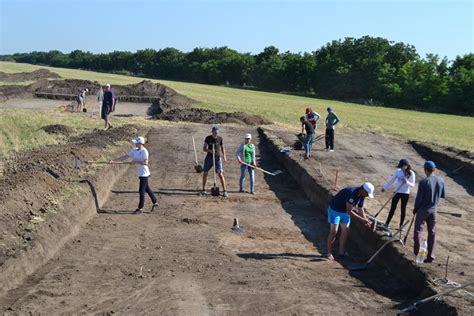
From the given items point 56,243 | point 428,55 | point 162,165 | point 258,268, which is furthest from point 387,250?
point 428,55

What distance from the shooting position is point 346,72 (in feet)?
253

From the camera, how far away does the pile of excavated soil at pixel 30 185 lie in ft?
33.6

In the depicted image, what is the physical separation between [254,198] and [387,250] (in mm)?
5862

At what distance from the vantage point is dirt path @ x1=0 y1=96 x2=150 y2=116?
127 feet

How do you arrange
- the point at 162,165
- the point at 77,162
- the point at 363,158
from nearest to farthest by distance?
the point at 77,162, the point at 162,165, the point at 363,158

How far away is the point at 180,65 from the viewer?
4279 inches

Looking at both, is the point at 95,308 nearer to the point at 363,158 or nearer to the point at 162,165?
the point at 162,165

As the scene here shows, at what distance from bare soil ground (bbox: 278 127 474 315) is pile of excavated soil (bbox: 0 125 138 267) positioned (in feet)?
22.4

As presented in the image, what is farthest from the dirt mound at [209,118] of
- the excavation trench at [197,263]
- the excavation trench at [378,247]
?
the excavation trench at [197,263]

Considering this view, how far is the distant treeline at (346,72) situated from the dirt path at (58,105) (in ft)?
118

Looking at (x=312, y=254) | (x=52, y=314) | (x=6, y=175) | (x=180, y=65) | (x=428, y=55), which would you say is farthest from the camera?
(x=180, y=65)

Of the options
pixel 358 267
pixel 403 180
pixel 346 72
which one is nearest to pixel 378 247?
pixel 358 267

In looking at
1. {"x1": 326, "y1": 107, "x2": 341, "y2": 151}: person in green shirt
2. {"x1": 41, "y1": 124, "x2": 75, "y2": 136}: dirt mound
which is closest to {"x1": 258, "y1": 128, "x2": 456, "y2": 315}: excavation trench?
{"x1": 326, "y1": 107, "x2": 341, "y2": 151}: person in green shirt

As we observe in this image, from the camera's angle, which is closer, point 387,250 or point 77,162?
point 387,250
